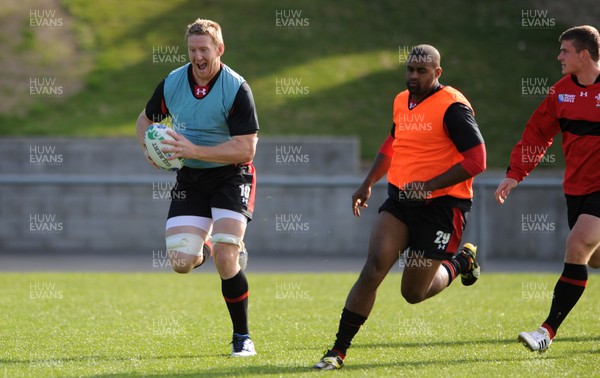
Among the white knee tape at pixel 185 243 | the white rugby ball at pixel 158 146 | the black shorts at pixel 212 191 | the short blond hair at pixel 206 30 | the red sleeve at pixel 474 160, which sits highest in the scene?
the short blond hair at pixel 206 30

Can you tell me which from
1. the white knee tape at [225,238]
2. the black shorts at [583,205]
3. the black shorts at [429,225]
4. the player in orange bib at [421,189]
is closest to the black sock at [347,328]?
the player in orange bib at [421,189]

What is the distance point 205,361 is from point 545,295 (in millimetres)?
5554

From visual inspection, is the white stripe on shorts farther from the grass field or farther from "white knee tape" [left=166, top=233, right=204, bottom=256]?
the grass field

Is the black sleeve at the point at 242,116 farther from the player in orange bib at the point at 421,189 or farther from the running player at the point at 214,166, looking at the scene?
the player in orange bib at the point at 421,189

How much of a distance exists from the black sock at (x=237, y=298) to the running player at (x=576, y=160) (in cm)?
208

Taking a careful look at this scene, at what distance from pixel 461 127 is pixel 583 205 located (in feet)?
4.46

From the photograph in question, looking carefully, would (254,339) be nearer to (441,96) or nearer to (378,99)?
(441,96)

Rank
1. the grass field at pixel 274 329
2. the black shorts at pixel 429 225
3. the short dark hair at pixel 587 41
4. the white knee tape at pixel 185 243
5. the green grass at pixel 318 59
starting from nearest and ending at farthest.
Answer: the grass field at pixel 274 329
the black shorts at pixel 429 225
the white knee tape at pixel 185 243
the short dark hair at pixel 587 41
the green grass at pixel 318 59

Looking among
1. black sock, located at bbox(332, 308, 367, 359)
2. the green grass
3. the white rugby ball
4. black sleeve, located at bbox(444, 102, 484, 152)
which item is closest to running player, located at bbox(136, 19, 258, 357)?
the white rugby ball

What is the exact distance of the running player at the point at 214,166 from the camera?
263 inches

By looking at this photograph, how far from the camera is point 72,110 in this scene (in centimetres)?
1838

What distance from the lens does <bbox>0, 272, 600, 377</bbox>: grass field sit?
636 centimetres

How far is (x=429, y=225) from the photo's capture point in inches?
258

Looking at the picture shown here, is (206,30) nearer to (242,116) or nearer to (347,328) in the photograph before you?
(242,116)
